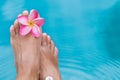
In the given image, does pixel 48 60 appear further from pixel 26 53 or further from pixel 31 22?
pixel 31 22

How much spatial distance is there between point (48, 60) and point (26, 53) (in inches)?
5.8

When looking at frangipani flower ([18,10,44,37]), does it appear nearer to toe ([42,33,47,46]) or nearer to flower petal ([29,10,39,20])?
flower petal ([29,10,39,20])

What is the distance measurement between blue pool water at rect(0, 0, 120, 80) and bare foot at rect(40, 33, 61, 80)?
0.11ft

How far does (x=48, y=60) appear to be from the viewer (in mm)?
2326

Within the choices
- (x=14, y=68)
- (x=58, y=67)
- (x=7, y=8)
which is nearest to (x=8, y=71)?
(x=14, y=68)

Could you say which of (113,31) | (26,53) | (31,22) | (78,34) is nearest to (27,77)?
(26,53)

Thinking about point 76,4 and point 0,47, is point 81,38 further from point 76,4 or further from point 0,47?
point 0,47

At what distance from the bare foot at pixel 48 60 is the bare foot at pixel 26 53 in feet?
0.19

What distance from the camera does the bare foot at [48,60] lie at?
7.36ft

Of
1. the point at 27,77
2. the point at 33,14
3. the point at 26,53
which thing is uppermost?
the point at 33,14

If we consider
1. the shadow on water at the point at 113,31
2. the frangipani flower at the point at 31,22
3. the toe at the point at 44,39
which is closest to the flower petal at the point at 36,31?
the frangipani flower at the point at 31,22

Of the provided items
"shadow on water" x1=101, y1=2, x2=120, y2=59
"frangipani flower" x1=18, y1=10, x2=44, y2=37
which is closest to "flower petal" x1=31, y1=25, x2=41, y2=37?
"frangipani flower" x1=18, y1=10, x2=44, y2=37

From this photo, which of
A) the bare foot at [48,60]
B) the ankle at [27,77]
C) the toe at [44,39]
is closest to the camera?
the ankle at [27,77]

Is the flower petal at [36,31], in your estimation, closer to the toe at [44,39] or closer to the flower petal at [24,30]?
the flower petal at [24,30]
